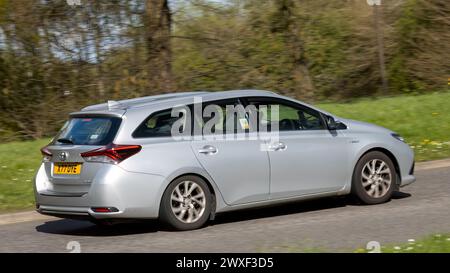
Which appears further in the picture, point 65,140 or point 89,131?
point 65,140

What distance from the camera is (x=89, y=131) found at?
32.1ft

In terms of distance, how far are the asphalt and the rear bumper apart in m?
0.33

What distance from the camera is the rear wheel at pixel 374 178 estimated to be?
425 inches

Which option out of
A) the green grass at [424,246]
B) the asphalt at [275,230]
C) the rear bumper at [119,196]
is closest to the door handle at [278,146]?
the asphalt at [275,230]

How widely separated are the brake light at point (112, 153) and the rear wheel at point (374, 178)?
9.91 ft

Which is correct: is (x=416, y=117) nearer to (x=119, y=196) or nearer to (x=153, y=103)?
(x=153, y=103)

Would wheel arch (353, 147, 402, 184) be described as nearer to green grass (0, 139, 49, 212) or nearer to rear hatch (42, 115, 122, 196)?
rear hatch (42, 115, 122, 196)

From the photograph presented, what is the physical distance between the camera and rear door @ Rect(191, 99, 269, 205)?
32.3ft

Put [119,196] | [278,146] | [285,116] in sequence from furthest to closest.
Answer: [285,116] → [278,146] → [119,196]

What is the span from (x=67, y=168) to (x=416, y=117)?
9740 millimetres

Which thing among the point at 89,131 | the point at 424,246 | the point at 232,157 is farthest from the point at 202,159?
the point at 424,246

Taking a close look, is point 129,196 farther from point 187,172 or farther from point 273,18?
point 273,18

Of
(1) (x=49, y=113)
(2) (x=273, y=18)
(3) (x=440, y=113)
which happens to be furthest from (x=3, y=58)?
(3) (x=440, y=113)

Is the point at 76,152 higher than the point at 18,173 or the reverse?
higher
